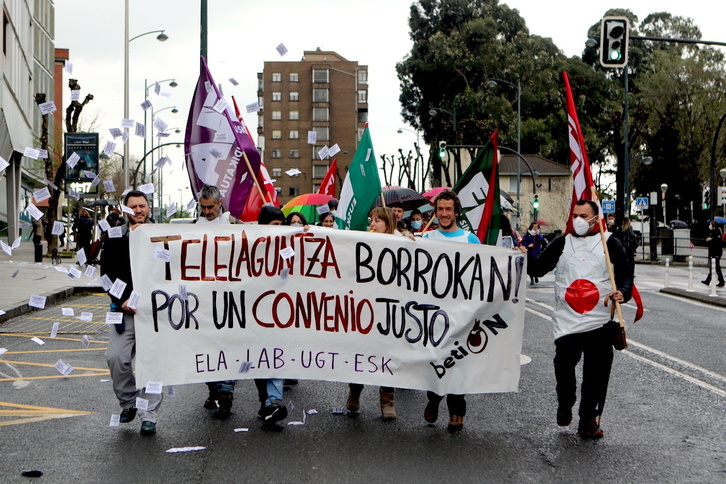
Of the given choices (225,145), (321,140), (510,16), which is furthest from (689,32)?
(225,145)

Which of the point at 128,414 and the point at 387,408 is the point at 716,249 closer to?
the point at 387,408

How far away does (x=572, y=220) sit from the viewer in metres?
7.33

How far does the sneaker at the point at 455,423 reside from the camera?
7227mm

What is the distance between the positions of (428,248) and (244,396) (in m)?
2.25

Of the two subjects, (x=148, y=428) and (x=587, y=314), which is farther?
(x=587, y=314)

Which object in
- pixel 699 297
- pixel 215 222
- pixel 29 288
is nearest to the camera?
pixel 215 222

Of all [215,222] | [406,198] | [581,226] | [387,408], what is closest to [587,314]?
[581,226]

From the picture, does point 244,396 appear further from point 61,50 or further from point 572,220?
point 61,50

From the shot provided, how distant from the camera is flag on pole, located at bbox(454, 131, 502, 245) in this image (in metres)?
9.02

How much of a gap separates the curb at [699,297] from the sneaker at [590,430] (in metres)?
13.8

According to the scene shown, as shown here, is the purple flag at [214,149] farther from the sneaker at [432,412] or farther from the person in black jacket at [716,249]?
the person in black jacket at [716,249]

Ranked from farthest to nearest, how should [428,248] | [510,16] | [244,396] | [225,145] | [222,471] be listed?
[510,16] < [225,145] < [244,396] < [428,248] < [222,471]

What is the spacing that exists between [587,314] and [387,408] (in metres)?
1.69

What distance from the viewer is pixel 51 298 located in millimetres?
19031
